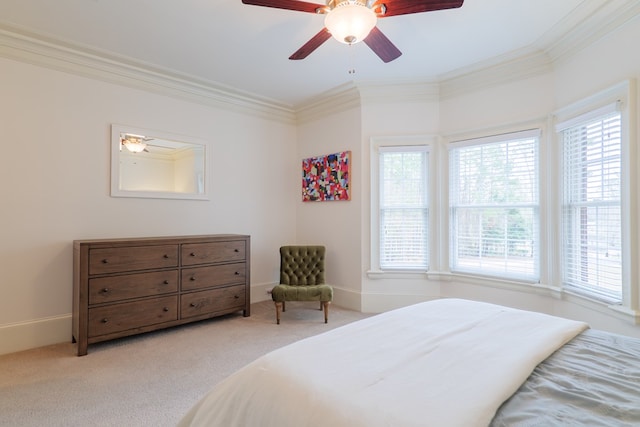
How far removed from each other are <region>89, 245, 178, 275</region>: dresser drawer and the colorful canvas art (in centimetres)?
206

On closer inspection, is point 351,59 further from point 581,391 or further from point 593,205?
point 581,391

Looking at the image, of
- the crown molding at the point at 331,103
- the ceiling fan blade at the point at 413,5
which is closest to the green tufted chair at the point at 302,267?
the crown molding at the point at 331,103

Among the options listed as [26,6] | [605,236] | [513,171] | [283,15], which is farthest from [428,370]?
[26,6]

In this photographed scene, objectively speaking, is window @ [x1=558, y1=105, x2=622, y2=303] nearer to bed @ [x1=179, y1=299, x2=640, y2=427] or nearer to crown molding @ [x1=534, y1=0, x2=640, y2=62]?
crown molding @ [x1=534, y1=0, x2=640, y2=62]

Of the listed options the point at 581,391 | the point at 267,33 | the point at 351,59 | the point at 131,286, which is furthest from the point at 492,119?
the point at 131,286

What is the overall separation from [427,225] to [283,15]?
9.00 feet

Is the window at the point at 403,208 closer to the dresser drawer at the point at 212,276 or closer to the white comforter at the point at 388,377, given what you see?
the dresser drawer at the point at 212,276

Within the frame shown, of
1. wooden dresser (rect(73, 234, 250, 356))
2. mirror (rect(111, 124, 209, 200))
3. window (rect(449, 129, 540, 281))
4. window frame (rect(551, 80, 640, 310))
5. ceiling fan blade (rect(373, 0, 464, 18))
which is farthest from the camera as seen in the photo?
mirror (rect(111, 124, 209, 200))

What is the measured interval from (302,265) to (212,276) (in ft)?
3.67

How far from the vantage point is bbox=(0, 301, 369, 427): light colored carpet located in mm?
2006

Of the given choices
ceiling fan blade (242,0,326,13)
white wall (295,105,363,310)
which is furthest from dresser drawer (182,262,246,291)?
ceiling fan blade (242,0,326,13)

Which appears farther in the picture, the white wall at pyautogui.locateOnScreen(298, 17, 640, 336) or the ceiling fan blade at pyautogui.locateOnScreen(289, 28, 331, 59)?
the white wall at pyautogui.locateOnScreen(298, 17, 640, 336)

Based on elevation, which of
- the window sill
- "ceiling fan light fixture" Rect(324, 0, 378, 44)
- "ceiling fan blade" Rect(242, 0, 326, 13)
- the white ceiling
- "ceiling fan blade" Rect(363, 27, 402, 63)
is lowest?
the window sill

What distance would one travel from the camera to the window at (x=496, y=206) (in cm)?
337
